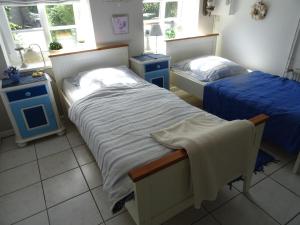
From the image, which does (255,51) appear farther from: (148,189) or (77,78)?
(148,189)

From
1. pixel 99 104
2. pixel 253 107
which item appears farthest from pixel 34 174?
pixel 253 107

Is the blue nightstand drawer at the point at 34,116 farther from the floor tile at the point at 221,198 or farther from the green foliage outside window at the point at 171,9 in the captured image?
the green foliage outside window at the point at 171,9

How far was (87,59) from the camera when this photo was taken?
2844 mm

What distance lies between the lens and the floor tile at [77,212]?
1.66m

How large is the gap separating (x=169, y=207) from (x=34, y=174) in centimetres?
145

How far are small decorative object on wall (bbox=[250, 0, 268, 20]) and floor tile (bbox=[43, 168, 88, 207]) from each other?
3104 mm

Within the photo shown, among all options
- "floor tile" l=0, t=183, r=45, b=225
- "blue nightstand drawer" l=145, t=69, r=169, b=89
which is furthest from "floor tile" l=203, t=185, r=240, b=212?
"blue nightstand drawer" l=145, t=69, r=169, b=89

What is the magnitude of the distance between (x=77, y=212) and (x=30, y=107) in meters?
1.29

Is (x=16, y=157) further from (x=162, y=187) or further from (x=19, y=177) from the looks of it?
(x=162, y=187)

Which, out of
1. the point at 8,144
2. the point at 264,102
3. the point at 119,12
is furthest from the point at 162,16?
the point at 8,144

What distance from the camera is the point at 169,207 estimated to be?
1.37 meters

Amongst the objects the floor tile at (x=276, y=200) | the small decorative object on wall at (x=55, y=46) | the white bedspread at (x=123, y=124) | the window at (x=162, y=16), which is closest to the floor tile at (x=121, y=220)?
the white bedspread at (x=123, y=124)

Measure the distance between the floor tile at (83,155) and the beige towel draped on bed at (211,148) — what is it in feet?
3.49

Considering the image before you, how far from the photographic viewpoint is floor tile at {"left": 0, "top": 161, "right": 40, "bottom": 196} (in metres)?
1.99
